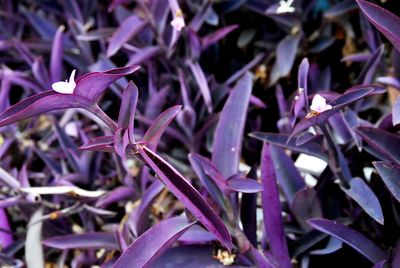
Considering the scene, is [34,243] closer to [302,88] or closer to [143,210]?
[143,210]

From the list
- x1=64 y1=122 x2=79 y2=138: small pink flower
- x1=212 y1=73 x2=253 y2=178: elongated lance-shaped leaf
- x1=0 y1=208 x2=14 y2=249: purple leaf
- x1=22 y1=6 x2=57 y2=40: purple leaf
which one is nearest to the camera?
x1=212 y1=73 x2=253 y2=178: elongated lance-shaped leaf

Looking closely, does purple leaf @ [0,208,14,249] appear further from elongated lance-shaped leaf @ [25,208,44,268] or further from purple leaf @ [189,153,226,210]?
purple leaf @ [189,153,226,210]

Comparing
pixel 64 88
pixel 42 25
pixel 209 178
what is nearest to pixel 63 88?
pixel 64 88

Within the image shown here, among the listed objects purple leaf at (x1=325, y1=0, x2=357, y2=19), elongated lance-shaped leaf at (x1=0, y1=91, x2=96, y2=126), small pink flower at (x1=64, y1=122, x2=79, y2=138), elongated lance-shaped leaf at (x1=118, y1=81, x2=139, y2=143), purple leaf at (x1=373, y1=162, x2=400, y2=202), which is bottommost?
small pink flower at (x1=64, y1=122, x2=79, y2=138)

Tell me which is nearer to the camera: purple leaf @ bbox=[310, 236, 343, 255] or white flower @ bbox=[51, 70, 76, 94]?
white flower @ bbox=[51, 70, 76, 94]

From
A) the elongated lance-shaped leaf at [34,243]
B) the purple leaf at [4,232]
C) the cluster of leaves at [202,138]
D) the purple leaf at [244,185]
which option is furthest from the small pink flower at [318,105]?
the purple leaf at [4,232]

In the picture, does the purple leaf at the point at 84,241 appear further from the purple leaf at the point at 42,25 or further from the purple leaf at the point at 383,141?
the purple leaf at the point at 42,25

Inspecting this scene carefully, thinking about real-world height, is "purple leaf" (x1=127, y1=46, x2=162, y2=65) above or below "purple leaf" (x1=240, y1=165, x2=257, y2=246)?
above

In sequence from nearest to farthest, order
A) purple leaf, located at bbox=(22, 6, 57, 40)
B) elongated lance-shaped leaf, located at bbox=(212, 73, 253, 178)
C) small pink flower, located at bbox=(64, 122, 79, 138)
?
elongated lance-shaped leaf, located at bbox=(212, 73, 253, 178) → small pink flower, located at bbox=(64, 122, 79, 138) → purple leaf, located at bbox=(22, 6, 57, 40)

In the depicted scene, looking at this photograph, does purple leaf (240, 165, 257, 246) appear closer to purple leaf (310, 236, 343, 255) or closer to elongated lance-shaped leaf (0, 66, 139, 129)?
purple leaf (310, 236, 343, 255)

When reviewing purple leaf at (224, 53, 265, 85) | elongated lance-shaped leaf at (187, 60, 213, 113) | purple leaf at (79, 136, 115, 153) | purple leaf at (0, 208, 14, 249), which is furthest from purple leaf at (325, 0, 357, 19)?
purple leaf at (0, 208, 14, 249)
